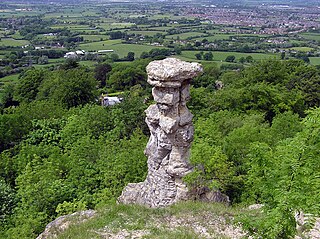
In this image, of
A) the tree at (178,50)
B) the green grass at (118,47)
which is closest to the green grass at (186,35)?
the green grass at (118,47)

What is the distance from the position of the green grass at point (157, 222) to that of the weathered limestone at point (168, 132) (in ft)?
5.47

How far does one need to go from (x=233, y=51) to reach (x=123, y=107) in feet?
242

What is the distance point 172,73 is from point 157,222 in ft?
22.2

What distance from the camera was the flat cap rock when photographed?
17.0m

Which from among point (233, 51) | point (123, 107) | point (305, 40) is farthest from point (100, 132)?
point (305, 40)

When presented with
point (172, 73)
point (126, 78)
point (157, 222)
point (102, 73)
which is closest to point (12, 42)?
point (102, 73)

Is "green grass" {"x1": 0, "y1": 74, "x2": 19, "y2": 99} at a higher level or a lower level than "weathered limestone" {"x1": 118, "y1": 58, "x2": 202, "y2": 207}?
lower

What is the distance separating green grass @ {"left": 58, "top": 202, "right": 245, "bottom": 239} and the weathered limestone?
1667 mm

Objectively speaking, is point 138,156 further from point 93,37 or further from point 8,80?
point 93,37

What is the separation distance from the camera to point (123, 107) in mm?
38281

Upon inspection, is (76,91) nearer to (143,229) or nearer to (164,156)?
(164,156)

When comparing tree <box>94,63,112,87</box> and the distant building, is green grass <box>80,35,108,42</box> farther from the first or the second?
tree <box>94,63,112,87</box>

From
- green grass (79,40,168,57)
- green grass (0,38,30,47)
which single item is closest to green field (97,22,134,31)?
green grass (79,40,168,57)

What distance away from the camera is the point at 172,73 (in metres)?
16.9
